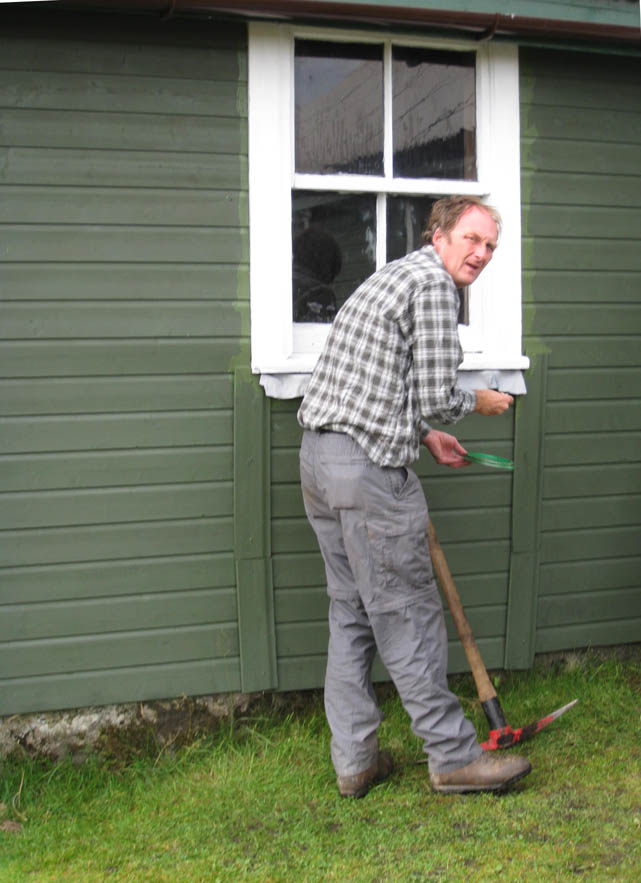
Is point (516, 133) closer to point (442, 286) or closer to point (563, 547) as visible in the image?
point (442, 286)

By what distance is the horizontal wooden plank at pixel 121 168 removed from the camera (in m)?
3.68

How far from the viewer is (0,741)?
3.82 metres

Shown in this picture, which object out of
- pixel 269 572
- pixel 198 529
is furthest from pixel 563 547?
pixel 198 529

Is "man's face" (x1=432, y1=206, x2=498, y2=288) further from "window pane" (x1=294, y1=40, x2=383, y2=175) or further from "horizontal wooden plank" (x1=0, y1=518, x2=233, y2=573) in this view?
"horizontal wooden plank" (x1=0, y1=518, x2=233, y2=573)

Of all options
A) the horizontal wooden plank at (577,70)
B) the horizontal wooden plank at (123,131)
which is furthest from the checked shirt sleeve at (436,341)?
the horizontal wooden plank at (577,70)

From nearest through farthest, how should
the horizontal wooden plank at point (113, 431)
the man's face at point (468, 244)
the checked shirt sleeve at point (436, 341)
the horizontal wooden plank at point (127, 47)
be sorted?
the checked shirt sleeve at point (436, 341)
the man's face at point (468, 244)
the horizontal wooden plank at point (127, 47)
the horizontal wooden plank at point (113, 431)

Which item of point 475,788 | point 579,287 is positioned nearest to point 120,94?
point 579,287

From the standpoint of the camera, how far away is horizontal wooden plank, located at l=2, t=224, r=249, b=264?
371cm

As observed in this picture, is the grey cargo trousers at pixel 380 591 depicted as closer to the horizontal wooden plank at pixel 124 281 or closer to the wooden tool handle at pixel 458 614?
the wooden tool handle at pixel 458 614

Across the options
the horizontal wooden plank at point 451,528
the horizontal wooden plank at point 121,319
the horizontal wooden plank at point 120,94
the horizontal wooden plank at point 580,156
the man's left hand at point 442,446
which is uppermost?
the horizontal wooden plank at point 120,94

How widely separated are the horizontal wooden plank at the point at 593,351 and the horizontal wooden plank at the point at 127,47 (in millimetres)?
1743

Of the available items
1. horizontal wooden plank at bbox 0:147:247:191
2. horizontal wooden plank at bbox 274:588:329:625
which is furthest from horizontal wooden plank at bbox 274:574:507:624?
horizontal wooden plank at bbox 0:147:247:191

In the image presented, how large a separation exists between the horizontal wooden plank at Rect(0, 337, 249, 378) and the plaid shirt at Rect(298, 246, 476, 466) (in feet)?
2.37

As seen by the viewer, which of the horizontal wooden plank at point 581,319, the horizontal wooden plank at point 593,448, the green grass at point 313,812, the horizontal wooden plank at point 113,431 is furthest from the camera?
the horizontal wooden plank at point 593,448
